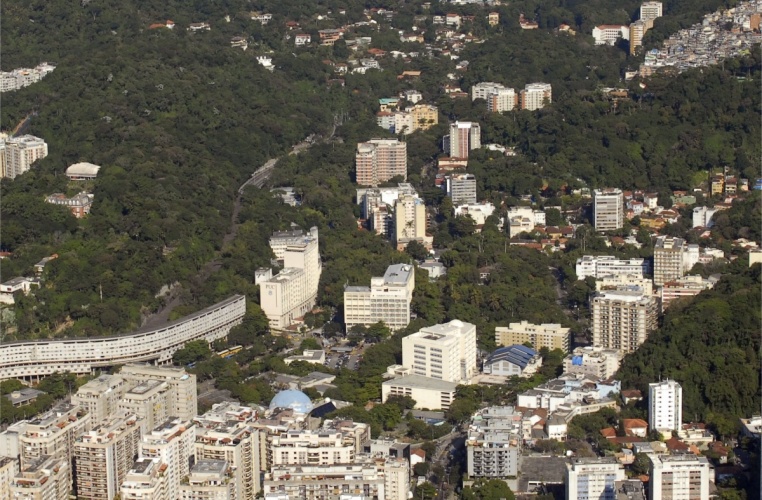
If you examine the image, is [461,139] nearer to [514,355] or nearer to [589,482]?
[514,355]

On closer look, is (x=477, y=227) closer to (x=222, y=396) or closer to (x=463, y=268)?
(x=463, y=268)

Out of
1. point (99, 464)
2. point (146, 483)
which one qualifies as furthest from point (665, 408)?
point (99, 464)

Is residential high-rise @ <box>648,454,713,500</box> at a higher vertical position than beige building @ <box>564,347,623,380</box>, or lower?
higher

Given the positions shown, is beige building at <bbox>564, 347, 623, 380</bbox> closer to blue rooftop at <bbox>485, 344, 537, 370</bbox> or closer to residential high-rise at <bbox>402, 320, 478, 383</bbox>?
blue rooftop at <bbox>485, 344, 537, 370</bbox>

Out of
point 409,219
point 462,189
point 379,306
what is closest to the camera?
point 379,306

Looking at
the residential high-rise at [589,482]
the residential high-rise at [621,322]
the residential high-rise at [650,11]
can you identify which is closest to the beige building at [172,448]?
the residential high-rise at [589,482]

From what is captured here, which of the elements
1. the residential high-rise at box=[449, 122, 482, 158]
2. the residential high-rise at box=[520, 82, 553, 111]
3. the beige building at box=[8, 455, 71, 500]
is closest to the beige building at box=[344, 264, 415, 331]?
the beige building at box=[8, 455, 71, 500]
